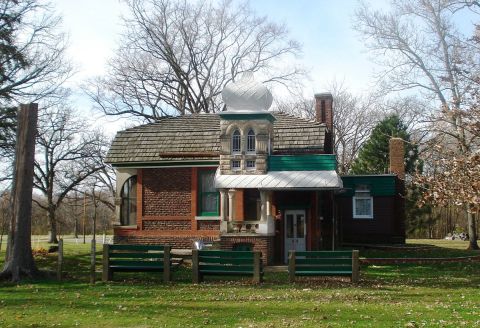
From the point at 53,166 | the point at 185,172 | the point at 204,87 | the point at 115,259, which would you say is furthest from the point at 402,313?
the point at 204,87

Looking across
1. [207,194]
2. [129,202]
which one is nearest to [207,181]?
[207,194]

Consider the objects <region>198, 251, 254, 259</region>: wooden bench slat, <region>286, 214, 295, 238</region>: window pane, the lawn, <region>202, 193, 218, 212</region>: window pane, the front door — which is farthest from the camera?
<region>202, 193, 218, 212</region>: window pane

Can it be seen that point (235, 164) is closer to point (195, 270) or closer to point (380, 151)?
point (195, 270)

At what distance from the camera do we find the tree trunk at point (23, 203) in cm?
1770

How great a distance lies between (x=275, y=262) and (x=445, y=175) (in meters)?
10.5

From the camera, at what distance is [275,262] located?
75.9 ft

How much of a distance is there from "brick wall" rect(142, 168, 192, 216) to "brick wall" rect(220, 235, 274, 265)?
3.17 metres

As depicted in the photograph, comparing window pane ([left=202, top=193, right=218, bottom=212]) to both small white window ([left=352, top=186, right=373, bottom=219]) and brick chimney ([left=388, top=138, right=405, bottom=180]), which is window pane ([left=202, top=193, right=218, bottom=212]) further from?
brick chimney ([left=388, top=138, right=405, bottom=180])

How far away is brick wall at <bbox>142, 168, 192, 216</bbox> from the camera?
24.2 metres

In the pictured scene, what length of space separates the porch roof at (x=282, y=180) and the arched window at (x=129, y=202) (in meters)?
4.81

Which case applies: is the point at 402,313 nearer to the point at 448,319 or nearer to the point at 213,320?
the point at 448,319

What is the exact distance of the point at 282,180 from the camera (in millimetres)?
21594

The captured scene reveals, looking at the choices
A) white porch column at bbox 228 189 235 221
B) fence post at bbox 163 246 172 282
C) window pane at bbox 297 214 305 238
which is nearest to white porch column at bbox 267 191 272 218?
white porch column at bbox 228 189 235 221

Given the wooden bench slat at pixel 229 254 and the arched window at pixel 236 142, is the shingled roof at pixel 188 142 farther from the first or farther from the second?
the wooden bench slat at pixel 229 254
